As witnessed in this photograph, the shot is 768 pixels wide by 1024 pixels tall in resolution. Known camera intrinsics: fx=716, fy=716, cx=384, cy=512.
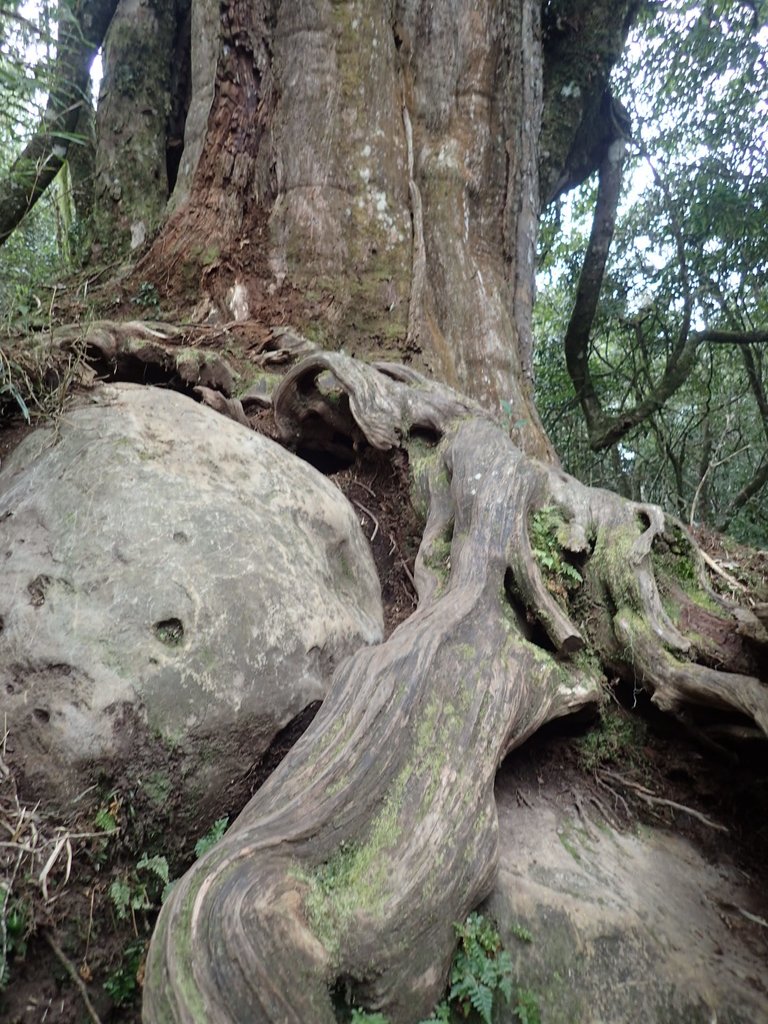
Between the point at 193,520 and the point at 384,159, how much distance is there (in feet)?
10.1

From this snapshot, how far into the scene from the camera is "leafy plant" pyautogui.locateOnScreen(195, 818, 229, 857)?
1.95 metres

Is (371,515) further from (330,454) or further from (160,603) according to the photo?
(160,603)

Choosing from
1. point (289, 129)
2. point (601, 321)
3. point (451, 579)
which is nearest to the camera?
point (451, 579)

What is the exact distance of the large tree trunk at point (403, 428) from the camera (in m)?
1.61

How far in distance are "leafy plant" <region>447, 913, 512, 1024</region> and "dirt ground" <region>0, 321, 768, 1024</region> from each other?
62 centimetres

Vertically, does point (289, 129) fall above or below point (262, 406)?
above

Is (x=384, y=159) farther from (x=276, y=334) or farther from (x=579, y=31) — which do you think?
(x=579, y=31)

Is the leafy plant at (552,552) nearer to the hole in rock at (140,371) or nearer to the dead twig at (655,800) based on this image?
the dead twig at (655,800)

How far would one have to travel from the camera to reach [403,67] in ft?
16.1

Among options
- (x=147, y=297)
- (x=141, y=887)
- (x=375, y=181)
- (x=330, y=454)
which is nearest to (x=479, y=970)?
(x=141, y=887)

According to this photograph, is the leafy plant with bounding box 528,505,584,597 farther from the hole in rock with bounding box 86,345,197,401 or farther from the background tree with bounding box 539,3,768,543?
the background tree with bounding box 539,3,768,543

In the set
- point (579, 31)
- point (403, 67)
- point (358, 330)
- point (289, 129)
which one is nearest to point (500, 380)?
point (358, 330)

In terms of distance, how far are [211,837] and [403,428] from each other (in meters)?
1.98

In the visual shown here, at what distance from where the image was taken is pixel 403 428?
11.1 ft
